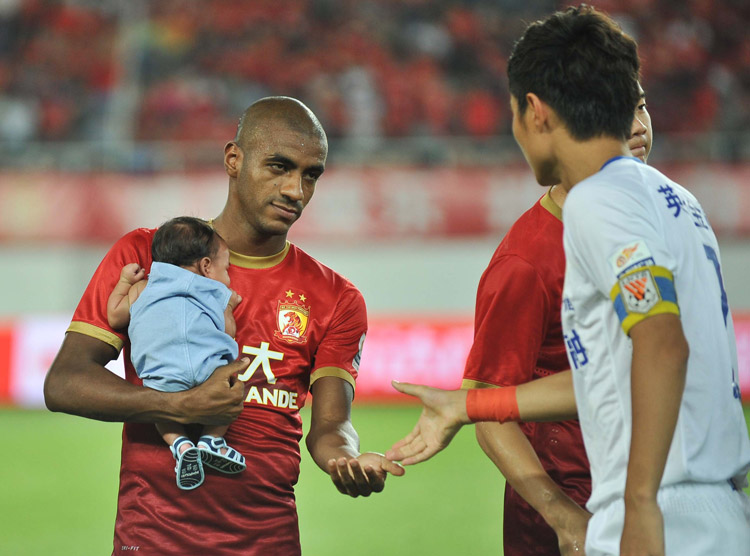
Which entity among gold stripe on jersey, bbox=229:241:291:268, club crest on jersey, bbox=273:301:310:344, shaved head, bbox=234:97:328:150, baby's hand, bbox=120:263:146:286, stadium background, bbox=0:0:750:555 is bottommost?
club crest on jersey, bbox=273:301:310:344

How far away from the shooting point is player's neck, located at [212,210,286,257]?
3.54 metres

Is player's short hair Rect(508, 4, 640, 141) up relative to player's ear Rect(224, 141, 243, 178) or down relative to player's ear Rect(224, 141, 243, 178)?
down

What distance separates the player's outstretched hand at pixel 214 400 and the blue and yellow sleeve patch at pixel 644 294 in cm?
142

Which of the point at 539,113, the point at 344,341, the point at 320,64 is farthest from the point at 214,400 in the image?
the point at 320,64

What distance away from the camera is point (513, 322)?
3035mm

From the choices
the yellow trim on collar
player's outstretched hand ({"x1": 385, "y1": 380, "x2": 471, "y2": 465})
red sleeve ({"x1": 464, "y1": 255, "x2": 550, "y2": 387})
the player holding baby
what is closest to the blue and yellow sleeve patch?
player's outstretched hand ({"x1": 385, "y1": 380, "x2": 471, "y2": 465})

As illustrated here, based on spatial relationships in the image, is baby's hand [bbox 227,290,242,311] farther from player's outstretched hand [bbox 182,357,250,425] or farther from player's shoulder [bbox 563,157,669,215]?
player's shoulder [bbox 563,157,669,215]

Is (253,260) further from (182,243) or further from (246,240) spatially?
(182,243)

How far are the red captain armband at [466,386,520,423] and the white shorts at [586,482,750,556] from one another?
36cm

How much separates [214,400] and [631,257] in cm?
149

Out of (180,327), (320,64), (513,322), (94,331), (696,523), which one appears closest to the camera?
(696,523)

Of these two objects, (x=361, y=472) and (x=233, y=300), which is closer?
(x=361, y=472)

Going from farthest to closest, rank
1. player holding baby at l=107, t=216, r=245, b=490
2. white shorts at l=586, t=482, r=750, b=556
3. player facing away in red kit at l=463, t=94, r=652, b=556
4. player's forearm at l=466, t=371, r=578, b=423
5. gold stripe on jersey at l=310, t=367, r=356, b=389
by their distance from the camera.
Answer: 1. gold stripe on jersey at l=310, t=367, r=356, b=389
2. player holding baby at l=107, t=216, r=245, b=490
3. player facing away in red kit at l=463, t=94, r=652, b=556
4. player's forearm at l=466, t=371, r=578, b=423
5. white shorts at l=586, t=482, r=750, b=556

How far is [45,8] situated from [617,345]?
17.7 metres
